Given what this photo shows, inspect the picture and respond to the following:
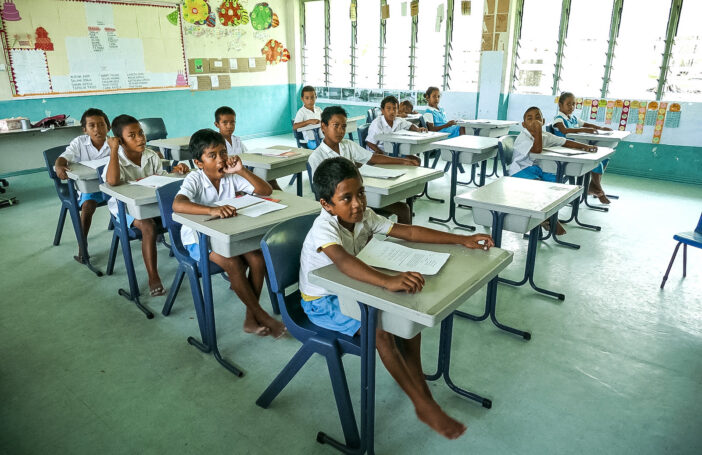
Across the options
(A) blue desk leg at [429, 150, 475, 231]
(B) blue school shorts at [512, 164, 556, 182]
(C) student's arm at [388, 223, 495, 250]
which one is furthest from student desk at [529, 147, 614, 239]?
(C) student's arm at [388, 223, 495, 250]

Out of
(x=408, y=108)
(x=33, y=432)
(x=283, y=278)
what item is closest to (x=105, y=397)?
(x=33, y=432)

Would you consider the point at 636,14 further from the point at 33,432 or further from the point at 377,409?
the point at 33,432

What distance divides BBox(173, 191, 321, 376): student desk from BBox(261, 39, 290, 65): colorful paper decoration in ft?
23.3

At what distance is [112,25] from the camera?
6.40 metres

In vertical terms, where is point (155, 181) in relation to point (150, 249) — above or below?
above

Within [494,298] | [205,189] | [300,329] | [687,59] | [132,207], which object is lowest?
[494,298]

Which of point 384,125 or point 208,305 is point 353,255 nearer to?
point 208,305

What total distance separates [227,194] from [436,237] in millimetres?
1202

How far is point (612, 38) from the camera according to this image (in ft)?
20.2

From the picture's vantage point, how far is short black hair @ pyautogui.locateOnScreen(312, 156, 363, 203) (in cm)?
165

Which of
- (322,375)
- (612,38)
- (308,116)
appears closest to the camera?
(322,375)

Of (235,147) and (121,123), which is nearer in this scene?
(121,123)

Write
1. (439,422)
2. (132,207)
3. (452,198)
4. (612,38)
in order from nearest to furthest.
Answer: (439,422)
(132,207)
(452,198)
(612,38)

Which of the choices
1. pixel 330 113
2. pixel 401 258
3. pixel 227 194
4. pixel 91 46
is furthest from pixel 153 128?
pixel 401 258
